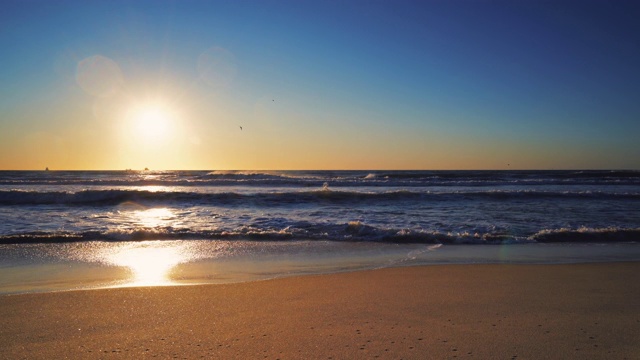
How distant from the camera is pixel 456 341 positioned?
3.26m

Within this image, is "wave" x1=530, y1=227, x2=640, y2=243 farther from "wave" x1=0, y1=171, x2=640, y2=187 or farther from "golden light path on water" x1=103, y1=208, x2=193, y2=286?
"wave" x1=0, y1=171, x2=640, y2=187

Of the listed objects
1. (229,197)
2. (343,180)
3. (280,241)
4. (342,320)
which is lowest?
(280,241)

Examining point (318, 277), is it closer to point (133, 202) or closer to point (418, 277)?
point (418, 277)

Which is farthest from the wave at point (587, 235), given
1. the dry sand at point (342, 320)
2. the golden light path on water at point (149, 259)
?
the golden light path on water at point (149, 259)

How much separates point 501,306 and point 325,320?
1829 mm

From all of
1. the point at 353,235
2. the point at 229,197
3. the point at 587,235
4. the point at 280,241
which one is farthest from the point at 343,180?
the point at 280,241

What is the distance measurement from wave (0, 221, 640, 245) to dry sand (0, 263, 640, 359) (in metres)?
3.44

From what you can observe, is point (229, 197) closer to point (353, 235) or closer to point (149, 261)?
point (353, 235)

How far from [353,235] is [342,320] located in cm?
561

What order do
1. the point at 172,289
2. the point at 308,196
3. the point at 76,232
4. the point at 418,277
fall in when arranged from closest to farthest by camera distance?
the point at 172,289
the point at 418,277
the point at 76,232
the point at 308,196

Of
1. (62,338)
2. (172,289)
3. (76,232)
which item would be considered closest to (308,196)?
(76,232)

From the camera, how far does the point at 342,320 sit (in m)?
3.77

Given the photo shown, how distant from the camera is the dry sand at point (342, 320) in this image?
124 inches

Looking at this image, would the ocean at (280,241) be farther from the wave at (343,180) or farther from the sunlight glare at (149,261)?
the wave at (343,180)
